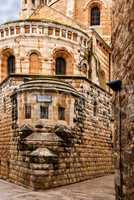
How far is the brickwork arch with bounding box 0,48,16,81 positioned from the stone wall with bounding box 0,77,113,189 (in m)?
4.20

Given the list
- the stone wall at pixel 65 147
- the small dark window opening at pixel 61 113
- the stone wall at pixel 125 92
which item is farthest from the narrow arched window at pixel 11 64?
the stone wall at pixel 125 92

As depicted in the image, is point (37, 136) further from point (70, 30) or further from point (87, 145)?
point (70, 30)

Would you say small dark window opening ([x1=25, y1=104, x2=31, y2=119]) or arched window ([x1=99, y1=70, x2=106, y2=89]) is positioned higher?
arched window ([x1=99, y1=70, x2=106, y2=89])

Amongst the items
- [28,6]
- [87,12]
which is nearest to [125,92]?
[87,12]

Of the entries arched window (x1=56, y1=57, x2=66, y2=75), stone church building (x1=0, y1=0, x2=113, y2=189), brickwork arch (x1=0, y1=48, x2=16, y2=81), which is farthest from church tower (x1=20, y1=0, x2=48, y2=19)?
arched window (x1=56, y1=57, x2=66, y2=75)

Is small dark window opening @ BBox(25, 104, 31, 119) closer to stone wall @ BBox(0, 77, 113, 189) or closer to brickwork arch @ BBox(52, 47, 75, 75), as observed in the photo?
stone wall @ BBox(0, 77, 113, 189)

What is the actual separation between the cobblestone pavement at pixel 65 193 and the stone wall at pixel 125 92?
15.1 feet

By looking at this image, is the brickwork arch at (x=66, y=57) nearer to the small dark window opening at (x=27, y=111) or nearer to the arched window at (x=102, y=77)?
the arched window at (x=102, y=77)

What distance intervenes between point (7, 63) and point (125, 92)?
54.1 ft

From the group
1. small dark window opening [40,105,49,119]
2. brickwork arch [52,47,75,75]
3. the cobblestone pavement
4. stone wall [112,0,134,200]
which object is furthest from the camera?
brickwork arch [52,47,75,75]

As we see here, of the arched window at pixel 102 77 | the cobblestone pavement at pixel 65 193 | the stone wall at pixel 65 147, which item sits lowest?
the cobblestone pavement at pixel 65 193

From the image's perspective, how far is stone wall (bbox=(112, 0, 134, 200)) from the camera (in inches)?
296

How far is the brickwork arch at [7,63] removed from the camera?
2342 centimetres

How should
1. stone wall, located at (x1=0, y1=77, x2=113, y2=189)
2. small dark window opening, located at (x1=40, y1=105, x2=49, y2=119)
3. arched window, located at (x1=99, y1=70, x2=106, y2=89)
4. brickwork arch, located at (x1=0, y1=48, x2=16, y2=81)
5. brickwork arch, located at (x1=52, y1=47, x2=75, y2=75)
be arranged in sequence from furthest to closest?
arched window, located at (x1=99, y1=70, x2=106, y2=89)
brickwork arch, located at (x1=0, y1=48, x2=16, y2=81)
brickwork arch, located at (x1=52, y1=47, x2=75, y2=75)
small dark window opening, located at (x1=40, y1=105, x2=49, y2=119)
stone wall, located at (x1=0, y1=77, x2=113, y2=189)
